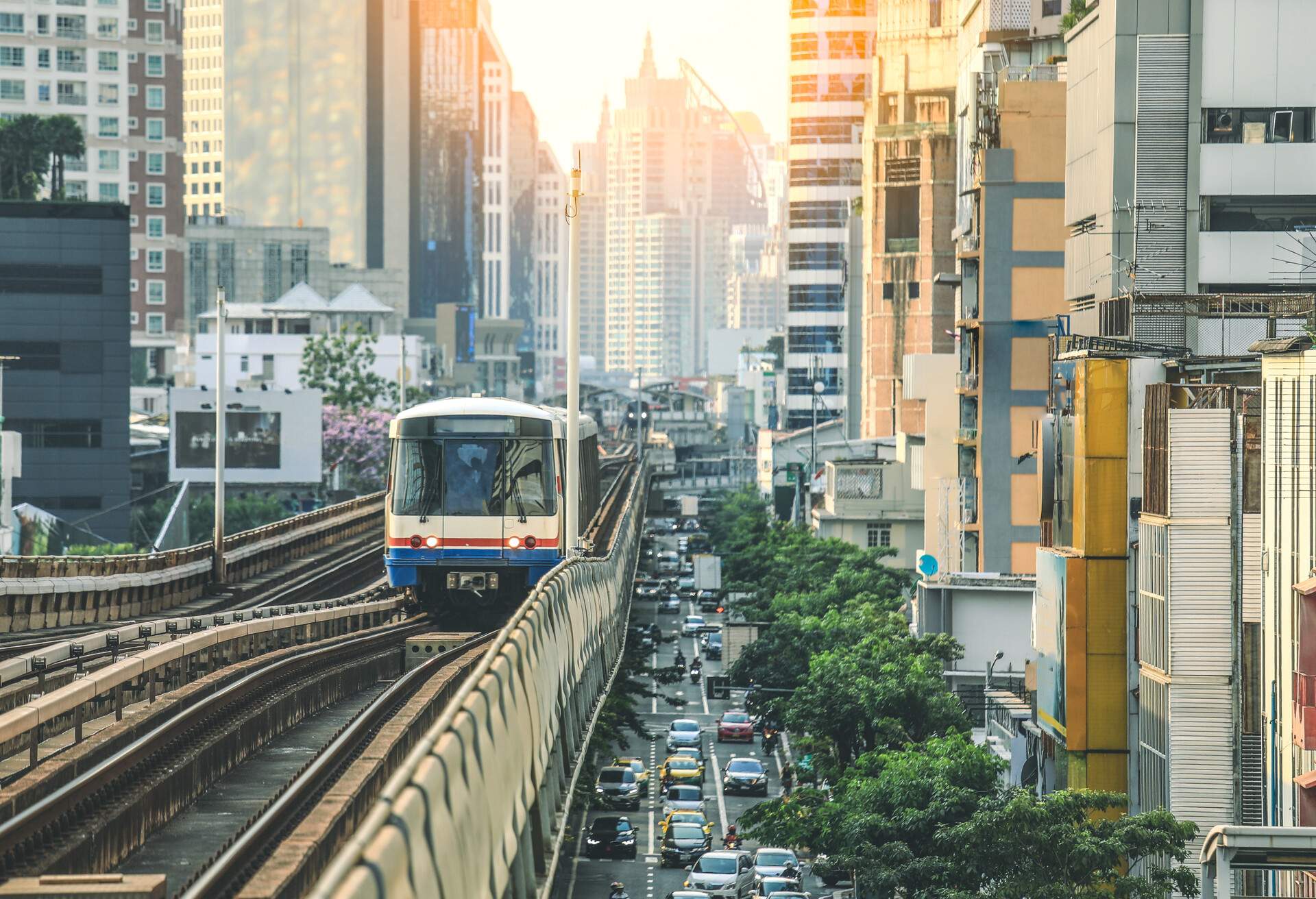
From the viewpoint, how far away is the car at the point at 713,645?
79.9m

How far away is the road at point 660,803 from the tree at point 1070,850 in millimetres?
15059

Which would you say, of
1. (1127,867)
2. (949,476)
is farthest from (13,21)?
(1127,867)

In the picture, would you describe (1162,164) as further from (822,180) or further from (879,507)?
(822,180)

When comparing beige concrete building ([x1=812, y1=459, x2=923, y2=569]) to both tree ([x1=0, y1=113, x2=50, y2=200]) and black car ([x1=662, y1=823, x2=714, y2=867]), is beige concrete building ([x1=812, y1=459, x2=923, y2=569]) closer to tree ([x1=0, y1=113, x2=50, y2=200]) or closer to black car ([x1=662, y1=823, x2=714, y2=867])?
black car ([x1=662, y1=823, x2=714, y2=867])

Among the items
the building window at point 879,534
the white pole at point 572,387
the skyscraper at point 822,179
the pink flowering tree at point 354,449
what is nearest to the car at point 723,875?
the white pole at point 572,387

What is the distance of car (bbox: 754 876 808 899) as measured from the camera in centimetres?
3547

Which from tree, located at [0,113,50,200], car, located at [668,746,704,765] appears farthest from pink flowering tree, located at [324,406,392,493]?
car, located at [668,746,704,765]

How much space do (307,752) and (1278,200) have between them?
21.1 metres

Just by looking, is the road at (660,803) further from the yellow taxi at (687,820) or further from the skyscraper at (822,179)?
the skyscraper at (822,179)

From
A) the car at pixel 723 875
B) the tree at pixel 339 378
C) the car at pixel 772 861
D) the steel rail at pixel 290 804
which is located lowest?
the car at pixel 772 861

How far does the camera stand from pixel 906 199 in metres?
93.8

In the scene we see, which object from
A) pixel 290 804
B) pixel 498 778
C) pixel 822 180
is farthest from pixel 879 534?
pixel 822 180

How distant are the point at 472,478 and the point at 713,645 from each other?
164 feet

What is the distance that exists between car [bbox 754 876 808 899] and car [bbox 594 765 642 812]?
10226 millimetres
